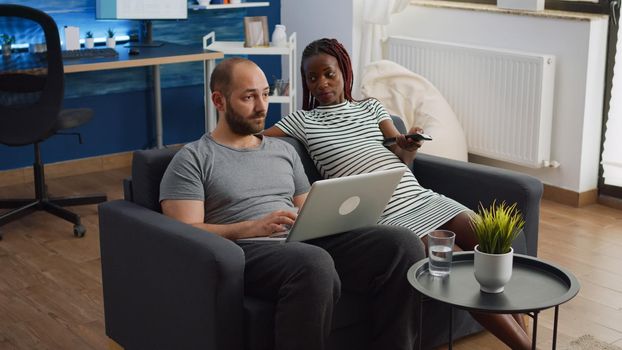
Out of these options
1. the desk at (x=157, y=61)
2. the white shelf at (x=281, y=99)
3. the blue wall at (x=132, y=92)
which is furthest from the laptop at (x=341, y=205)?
the blue wall at (x=132, y=92)

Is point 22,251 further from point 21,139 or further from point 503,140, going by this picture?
point 503,140

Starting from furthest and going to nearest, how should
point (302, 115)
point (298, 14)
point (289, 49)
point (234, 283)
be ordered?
point (298, 14), point (289, 49), point (302, 115), point (234, 283)

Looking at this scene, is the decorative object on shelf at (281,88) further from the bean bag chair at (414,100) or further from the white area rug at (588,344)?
the white area rug at (588,344)

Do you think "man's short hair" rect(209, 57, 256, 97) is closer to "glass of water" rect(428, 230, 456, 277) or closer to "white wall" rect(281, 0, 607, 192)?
"glass of water" rect(428, 230, 456, 277)

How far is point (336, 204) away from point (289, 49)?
9.51 feet

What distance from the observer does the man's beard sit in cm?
277

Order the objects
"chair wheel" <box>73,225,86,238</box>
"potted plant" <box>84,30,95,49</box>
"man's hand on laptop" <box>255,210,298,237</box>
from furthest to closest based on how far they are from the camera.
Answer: "potted plant" <box>84,30,95,49</box> < "chair wheel" <box>73,225,86,238</box> < "man's hand on laptop" <box>255,210,298,237</box>

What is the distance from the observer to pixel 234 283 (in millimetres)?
2391

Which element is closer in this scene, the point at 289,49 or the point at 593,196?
the point at 593,196

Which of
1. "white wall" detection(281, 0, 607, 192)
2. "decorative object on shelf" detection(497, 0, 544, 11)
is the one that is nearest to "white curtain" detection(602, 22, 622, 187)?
"white wall" detection(281, 0, 607, 192)

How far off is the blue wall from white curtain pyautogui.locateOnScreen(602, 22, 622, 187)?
2294 millimetres

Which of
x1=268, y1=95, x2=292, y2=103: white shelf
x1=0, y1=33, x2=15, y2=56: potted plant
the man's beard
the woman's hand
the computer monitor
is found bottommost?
x1=268, y1=95, x2=292, y2=103: white shelf

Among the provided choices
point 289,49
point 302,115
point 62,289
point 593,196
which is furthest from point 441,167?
point 289,49

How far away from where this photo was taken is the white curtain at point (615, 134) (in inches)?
181
